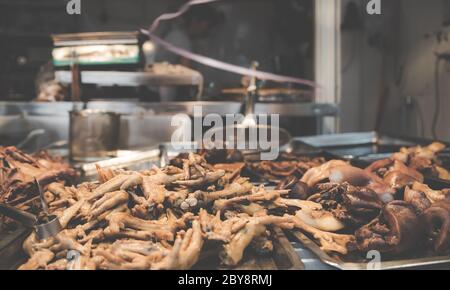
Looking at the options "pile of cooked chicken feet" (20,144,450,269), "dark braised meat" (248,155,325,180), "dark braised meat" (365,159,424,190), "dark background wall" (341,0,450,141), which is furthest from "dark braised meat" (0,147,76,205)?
"dark background wall" (341,0,450,141)

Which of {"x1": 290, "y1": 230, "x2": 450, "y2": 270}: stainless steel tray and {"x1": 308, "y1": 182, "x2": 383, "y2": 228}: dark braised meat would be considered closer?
{"x1": 290, "y1": 230, "x2": 450, "y2": 270}: stainless steel tray

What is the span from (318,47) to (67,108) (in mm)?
1428

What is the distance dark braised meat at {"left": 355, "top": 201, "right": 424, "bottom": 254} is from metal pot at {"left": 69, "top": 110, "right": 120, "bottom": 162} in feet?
3.10

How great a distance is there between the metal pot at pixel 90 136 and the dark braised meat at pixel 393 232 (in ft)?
3.10

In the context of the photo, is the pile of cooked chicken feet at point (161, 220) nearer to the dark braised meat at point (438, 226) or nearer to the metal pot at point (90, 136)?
the dark braised meat at point (438, 226)

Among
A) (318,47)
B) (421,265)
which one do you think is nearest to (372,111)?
(318,47)

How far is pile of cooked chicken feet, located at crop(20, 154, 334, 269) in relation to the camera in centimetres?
92

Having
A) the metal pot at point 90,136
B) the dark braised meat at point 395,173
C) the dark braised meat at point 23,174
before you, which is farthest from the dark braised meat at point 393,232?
the metal pot at point 90,136

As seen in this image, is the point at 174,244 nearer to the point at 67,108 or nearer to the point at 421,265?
the point at 421,265

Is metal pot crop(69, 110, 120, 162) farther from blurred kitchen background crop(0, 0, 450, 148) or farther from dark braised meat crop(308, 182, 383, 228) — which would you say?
dark braised meat crop(308, 182, 383, 228)

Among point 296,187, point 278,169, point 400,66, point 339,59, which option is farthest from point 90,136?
point 339,59

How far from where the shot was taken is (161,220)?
1.01m

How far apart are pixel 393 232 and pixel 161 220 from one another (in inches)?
20.8
